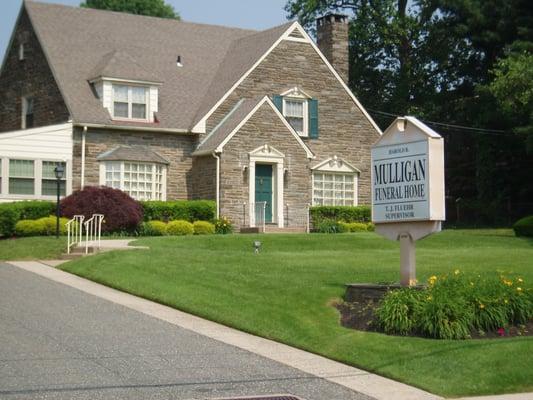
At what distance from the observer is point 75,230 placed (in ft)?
89.4

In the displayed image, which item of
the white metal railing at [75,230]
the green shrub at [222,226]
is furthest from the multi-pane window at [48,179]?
the green shrub at [222,226]

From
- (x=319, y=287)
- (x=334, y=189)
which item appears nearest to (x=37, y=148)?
(x=334, y=189)

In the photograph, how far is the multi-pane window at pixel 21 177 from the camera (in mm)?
31250

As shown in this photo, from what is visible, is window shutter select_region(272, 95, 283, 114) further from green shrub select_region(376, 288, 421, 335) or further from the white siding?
green shrub select_region(376, 288, 421, 335)

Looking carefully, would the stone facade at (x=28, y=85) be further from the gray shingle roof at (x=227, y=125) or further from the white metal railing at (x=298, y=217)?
the white metal railing at (x=298, y=217)

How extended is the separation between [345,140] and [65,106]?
11.1 metres

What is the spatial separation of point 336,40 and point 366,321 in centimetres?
2648

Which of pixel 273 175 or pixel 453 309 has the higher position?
pixel 273 175

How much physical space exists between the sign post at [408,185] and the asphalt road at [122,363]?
3729 millimetres

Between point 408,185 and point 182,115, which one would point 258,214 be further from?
point 408,185

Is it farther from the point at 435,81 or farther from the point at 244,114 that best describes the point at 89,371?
the point at 435,81

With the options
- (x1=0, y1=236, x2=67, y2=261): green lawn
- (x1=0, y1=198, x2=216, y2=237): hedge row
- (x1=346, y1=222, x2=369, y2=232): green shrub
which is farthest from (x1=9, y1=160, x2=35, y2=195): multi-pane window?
(x1=346, y1=222, x2=369, y2=232): green shrub

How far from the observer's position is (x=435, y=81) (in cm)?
4984

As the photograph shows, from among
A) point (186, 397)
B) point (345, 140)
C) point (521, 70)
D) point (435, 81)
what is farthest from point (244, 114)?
point (186, 397)
